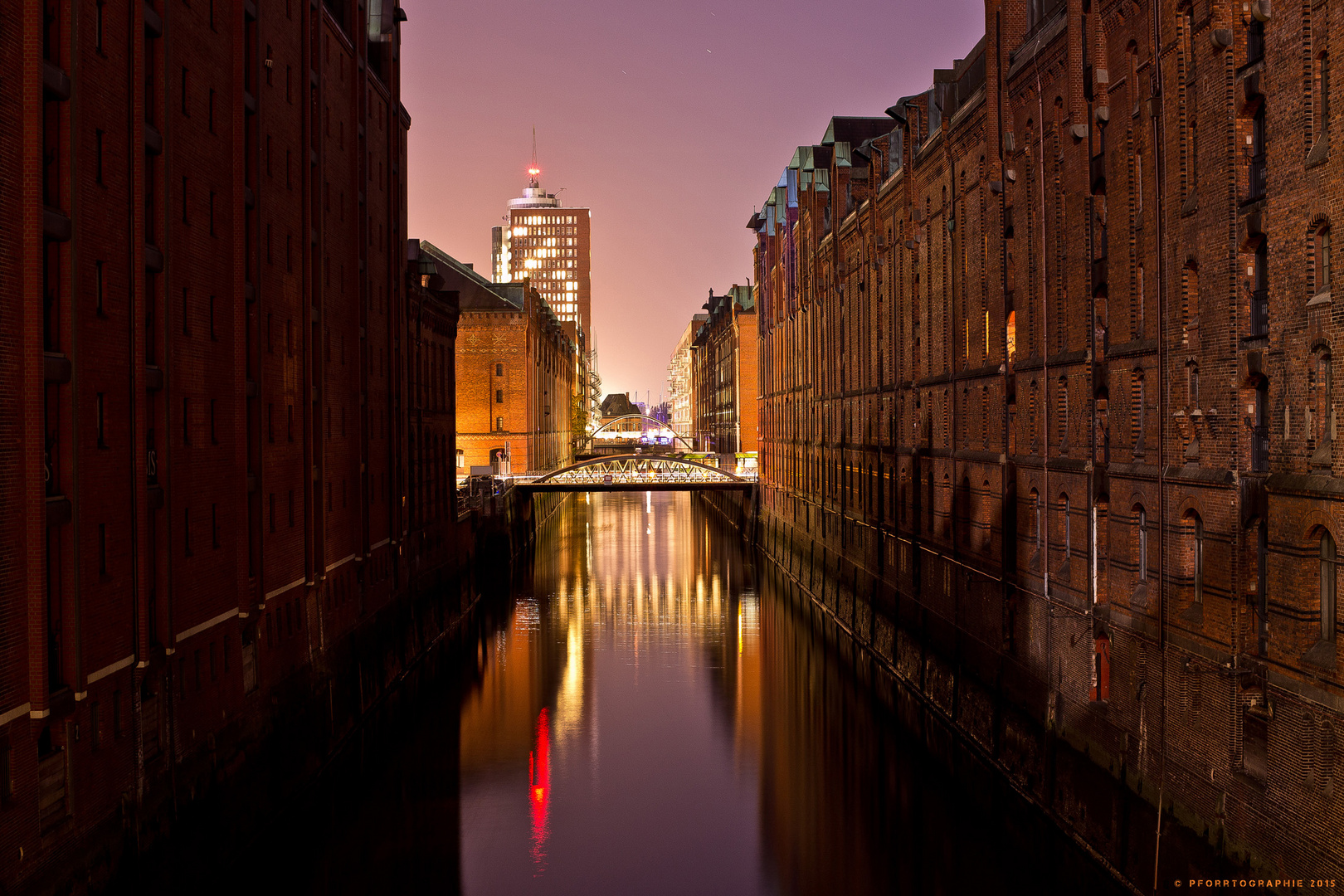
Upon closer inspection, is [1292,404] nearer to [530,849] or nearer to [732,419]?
[530,849]

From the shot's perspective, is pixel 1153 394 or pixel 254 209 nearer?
pixel 1153 394

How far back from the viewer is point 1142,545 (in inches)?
677

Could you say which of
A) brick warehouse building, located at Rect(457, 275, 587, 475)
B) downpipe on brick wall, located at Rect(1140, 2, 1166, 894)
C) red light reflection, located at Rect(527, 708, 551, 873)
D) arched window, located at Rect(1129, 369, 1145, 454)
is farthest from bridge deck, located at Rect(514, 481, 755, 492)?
downpipe on brick wall, located at Rect(1140, 2, 1166, 894)

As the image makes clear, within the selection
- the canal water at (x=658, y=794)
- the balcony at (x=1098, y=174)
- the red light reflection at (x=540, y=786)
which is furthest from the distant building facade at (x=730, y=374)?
the balcony at (x=1098, y=174)

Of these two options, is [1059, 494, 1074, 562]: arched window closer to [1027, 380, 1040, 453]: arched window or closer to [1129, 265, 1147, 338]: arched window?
[1027, 380, 1040, 453]: arched window

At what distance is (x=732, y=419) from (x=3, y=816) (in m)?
81.3

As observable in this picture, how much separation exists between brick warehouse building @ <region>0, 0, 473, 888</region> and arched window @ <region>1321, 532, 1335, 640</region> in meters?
15.1

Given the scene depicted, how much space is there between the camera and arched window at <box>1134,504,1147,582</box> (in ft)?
55.9

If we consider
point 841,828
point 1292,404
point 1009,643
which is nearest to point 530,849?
point 841,828

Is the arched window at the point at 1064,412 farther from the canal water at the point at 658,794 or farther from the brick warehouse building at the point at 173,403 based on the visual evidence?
the brick warehouse building at the point at 173,403

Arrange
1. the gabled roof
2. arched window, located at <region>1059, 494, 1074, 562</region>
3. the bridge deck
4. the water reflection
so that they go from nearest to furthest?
the water reflection
arched window, located at <region>1059, 494, 1074, 562</region>
the gabled roof
the bridge deck

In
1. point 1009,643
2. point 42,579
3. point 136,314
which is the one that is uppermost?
point 136,314

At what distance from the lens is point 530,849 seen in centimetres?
2025

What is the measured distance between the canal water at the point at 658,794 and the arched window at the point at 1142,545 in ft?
15.9
